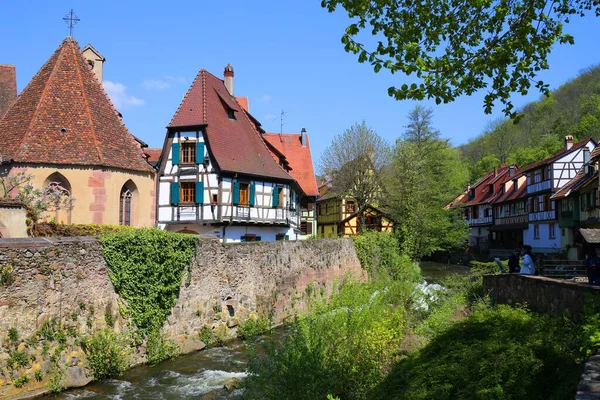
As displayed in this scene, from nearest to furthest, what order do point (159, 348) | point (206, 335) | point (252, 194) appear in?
point (159, 348)
point (206, 335)
point (252, 194)

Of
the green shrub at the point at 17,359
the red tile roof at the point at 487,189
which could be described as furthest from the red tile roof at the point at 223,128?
the red tile roof at the point at 487,189

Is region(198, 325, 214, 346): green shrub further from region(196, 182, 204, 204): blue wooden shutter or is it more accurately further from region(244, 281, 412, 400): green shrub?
region(196, 182, 204, 204): blue wooden shutter

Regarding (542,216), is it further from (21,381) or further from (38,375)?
(21,381)

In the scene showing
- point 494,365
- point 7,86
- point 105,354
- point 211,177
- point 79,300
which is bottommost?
point 105,354

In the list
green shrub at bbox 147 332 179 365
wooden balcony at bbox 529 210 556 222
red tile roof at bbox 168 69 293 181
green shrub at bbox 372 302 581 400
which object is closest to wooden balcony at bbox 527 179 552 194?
wooden balcony at bbox 529 210 556 222

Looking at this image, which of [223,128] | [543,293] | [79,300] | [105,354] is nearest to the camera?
[543,293]

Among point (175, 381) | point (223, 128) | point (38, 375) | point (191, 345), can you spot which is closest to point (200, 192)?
point (223, 128)

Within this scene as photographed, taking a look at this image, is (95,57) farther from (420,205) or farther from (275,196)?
(420,205)

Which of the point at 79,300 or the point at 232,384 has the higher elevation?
the point at 79,300

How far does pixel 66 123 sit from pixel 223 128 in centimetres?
1157

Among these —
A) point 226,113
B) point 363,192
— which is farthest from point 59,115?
point 363,192

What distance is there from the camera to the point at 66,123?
21.3 metres

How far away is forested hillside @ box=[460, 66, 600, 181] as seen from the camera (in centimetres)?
7244

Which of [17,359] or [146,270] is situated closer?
[17,359]
